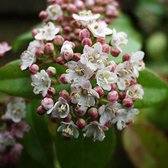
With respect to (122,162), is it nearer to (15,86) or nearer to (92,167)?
(92,167)

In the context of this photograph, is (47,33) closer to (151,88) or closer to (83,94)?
(83,94)

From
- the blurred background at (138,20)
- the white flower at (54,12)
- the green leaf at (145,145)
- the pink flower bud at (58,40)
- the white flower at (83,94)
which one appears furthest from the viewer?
the blurred background at (138,20)

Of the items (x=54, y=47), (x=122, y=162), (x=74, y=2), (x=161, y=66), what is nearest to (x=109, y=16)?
(x=74, y=2)

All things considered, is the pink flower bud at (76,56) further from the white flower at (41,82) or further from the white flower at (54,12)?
the white flower at (54,12)

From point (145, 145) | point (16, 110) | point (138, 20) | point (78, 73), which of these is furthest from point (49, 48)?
point (138, 20)

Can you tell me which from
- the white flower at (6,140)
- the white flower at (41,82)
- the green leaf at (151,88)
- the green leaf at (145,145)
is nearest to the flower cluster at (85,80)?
the white flower at (41,82)

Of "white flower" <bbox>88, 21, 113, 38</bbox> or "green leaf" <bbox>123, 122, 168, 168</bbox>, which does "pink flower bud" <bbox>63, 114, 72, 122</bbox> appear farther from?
"green leaf" <bbox>123, 122, 168, 168</bbox>

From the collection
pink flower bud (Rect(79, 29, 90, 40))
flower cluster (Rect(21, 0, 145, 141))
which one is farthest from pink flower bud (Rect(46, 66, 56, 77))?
pink flower bud (Rect(79, 29, 90, 40))
